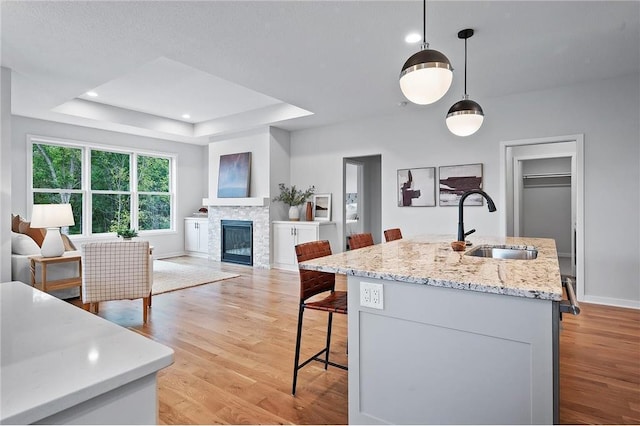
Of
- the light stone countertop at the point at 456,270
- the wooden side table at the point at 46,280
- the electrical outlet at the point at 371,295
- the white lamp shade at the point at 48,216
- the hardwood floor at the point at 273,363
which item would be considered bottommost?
the hardwood floor at the point at 273,363

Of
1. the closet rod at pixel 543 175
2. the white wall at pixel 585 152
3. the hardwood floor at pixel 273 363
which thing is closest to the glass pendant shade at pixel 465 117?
the hardwood floor at pixel 273 363

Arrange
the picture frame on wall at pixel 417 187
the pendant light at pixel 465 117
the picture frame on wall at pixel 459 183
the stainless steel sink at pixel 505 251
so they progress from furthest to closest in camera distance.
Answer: the picture frame on wall at pixel 417 187
the picture frame on wall at pixel 459 183
the pendant light at pixel 465 117
the stainless steel sink at pixel 505 251

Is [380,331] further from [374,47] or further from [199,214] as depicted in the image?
[199,214]

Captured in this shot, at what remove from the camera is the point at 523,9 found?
2.61 metres

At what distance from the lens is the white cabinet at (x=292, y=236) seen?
19.7 ft

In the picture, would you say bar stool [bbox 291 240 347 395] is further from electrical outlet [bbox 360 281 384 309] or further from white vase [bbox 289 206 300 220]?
white vase [bbox 289 206 300 220]

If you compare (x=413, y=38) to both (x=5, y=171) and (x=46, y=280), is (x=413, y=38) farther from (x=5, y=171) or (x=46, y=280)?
(x=46, y=280)

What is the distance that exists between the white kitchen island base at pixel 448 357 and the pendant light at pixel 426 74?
1114 mm

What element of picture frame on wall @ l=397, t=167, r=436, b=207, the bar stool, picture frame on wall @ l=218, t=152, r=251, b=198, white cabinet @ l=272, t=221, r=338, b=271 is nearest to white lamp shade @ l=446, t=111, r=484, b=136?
the bar stool

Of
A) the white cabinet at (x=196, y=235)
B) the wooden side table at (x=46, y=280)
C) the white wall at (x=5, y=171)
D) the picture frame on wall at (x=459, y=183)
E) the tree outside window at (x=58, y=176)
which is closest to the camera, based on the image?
the white wall at (x=5, y=171)

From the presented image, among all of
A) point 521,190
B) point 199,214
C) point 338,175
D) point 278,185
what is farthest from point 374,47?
point 199,214

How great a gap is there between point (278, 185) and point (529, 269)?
17.6 feet

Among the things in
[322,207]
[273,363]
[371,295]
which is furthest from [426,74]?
[322,207]

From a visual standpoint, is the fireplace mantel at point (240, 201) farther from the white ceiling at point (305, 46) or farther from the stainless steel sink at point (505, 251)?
the stainless steel sink at point (505, 251)
